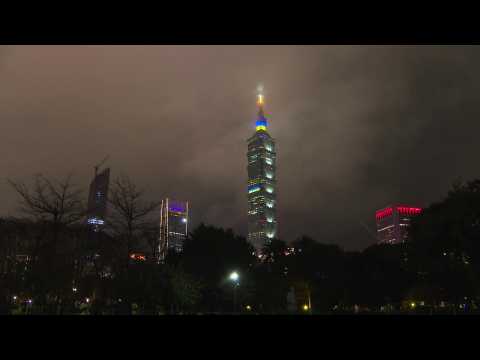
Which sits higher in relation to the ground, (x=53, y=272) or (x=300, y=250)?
(x=300, y=250)

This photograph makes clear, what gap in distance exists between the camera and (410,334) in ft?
8.47

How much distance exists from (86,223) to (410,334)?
29.5 metres

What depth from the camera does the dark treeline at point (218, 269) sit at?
24844 mm

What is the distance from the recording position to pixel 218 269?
4953 centimetres

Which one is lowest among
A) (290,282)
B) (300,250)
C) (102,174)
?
(290,282)

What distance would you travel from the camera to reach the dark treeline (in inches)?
978

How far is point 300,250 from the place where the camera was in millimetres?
72250

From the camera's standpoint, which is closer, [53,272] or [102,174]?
[53,272]
